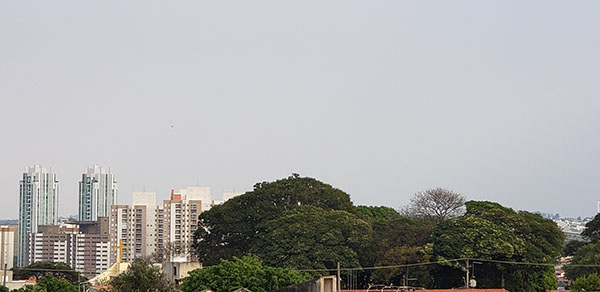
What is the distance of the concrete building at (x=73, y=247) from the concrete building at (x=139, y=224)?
18.4 ft

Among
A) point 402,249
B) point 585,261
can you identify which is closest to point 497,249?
point 402,249

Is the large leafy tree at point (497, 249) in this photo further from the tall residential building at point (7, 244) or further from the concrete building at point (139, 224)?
the tall residential building at point (7, 244)

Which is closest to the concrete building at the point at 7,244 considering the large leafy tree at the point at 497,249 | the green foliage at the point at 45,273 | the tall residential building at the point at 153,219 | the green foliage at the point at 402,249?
the tall residential building at the point at 153,219

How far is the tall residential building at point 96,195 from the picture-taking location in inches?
7264

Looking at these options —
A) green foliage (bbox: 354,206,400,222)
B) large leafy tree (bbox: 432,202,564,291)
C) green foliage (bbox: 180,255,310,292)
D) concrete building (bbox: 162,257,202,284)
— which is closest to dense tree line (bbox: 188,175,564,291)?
large leafy tree (bbox: 432,202,564,291)

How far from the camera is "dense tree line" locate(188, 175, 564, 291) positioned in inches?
1558

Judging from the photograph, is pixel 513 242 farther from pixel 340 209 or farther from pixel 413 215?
pixel 413 215

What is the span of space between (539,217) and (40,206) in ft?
485

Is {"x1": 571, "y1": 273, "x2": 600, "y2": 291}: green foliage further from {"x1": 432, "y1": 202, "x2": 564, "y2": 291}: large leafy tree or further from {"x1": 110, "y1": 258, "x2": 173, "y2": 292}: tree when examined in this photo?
{"x1": 110, "y1": 258, "x2": 173, "y2": 292}: tree

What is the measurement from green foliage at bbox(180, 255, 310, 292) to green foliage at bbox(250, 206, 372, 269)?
19.7ft

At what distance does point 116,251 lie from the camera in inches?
5699

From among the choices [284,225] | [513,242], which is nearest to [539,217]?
[513,242]

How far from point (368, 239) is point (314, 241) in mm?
2661

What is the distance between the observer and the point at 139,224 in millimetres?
142625
